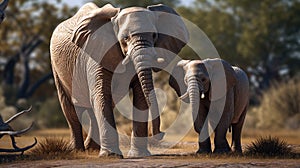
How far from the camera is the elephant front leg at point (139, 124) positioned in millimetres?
10906

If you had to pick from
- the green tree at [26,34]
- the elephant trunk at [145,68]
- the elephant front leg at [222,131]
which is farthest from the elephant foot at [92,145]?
the green tree at [26,34]

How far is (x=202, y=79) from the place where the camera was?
11391mm

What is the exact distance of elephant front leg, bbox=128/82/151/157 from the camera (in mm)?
10906

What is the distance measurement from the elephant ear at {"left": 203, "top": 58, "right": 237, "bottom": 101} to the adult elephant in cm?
80

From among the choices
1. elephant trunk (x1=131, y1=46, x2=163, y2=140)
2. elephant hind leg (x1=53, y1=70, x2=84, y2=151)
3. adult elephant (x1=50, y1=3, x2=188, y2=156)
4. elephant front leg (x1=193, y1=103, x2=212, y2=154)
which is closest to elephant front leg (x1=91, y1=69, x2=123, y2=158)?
adult elephant (x1=50, y1=3, x2=188, y2=156)

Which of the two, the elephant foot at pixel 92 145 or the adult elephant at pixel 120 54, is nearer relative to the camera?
the adult elephant at pixel 120 54

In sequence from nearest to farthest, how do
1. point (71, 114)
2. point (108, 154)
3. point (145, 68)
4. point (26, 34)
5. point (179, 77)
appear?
1. point (145, 68)
2. point (108, 154)
3. point (179, 77)
4. point (71, 114)
5. point (26, 34)

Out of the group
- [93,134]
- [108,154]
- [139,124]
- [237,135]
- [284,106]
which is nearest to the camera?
[108,154]

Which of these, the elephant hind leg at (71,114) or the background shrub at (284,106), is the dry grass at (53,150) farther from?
the background shrub at (284,106)

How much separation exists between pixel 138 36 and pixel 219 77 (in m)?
2.45

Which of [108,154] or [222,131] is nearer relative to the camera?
[108,154]

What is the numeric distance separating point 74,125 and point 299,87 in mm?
15279

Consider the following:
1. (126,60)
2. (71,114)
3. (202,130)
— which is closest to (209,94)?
(202,130)

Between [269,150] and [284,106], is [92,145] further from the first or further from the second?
[284,106]
